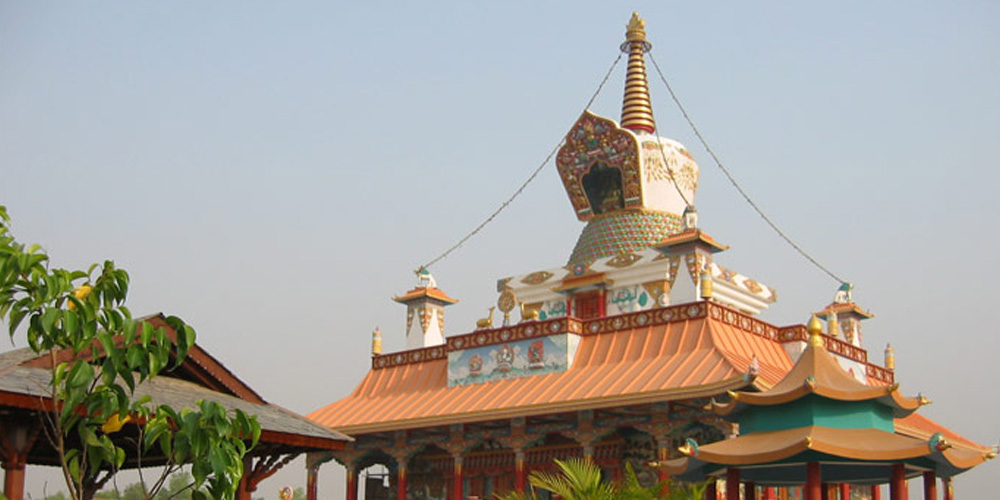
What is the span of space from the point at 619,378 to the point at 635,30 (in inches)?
682

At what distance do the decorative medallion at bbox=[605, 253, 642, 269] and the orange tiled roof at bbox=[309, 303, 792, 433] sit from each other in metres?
3.91

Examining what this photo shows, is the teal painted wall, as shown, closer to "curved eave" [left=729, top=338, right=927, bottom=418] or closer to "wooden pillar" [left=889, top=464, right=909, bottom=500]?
"curved eave" [left=729, top=338, right=927, bottom=418]

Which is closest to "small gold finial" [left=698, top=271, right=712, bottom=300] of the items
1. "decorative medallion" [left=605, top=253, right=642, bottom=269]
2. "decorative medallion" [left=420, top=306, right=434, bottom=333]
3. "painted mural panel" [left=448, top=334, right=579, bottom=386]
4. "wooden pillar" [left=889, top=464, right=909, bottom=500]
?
"painted mural panel" [left=448, top=334, right=579, bottom=386]

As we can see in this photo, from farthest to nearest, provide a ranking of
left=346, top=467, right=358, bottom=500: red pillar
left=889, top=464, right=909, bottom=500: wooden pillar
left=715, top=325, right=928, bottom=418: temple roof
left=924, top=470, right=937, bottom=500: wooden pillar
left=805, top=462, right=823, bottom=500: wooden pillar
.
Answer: left=346, top=467, right=358, bottom=500: red pillar → left=924, top=470, right=937, bottom=500: wooden pillar → left=715, top=325, right=928, bottom=418: temple roof → left=889, top=464, right=909, bottom=500: wooden pillar → left=805, top=462, right=823, bottom=500: wooden pillar

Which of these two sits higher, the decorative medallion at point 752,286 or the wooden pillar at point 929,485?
the decorative medallion at point 752,286

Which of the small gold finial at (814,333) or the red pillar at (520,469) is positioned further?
the red pillar at (520,469)

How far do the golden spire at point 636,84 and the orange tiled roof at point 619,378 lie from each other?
37.7 ft

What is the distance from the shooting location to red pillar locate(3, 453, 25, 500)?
1474 cm

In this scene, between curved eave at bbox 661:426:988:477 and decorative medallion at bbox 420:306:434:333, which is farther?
decorative medallion at bbox 420:306:434:333

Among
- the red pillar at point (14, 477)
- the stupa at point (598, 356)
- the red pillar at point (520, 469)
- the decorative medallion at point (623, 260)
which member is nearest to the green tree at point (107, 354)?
the red pillar at point (14, 477)

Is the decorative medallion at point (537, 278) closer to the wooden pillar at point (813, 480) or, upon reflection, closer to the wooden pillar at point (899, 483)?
the wooden pillar at point (813, 480)

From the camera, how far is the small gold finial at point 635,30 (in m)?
42.9

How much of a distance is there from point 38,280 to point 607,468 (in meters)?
22.4

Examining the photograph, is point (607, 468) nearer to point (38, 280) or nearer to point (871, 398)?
point (871, 398)
